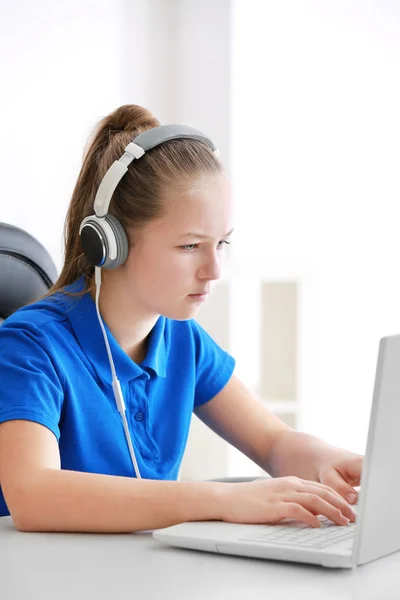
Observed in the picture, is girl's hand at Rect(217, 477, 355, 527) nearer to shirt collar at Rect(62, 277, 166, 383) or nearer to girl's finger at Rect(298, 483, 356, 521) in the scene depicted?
girl's finger at Rect(298, 483, 356, 521)

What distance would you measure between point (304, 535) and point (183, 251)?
1.47 feet

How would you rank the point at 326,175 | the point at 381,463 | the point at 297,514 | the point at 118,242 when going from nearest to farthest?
the point at 381,463 < the point at 297,514 < the point at 118,242 < the point at 326,175

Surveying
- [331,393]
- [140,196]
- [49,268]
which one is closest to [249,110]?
[331,393]

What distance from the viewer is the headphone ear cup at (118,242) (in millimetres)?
1116

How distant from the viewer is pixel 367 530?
0.70m

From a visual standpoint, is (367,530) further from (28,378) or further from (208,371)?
(208,371)

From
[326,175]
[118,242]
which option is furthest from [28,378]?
[326,175]

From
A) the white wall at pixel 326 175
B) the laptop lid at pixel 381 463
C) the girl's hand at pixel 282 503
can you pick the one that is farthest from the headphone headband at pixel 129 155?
the white wall at pixel 326 175

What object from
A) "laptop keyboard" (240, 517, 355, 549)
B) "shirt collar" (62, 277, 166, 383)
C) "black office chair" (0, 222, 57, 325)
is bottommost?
"laptop keyboard" (240, 517, 355, 549)

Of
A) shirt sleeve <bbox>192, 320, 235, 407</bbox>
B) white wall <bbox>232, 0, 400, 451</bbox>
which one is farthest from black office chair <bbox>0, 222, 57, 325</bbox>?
white wall <bbox>232, 0, 400, 451</bbox>

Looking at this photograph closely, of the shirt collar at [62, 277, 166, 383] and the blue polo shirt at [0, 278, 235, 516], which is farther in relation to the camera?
the shirt collar at [62, 277, 166, 383]

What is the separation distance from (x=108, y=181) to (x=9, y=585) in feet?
1.95

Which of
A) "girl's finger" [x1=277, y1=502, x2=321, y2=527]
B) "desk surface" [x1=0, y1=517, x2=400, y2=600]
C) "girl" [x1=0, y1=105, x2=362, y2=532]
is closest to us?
"desk surface" [x1=0, y1=517, x2=400, y2=600]

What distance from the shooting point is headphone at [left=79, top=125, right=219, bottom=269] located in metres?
1.10
